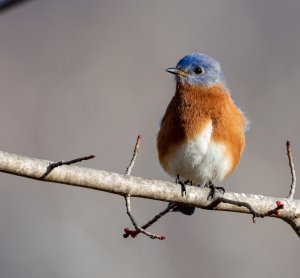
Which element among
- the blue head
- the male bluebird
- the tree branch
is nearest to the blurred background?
the blue head

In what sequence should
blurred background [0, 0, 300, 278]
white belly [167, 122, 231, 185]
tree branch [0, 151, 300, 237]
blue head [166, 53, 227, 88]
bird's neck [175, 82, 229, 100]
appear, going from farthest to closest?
blurred background [0, 0, 300, 278] → blue head [166, 53, 227, 88] → bird's neck [175, 82, 229, 100] → white belly [167, 122, 231, 185] → tree branch [0, 151, 300, 237]

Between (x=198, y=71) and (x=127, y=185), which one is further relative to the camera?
(x=198, y=71)

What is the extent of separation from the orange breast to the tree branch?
0.99 meters

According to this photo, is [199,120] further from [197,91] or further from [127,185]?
[127,185]

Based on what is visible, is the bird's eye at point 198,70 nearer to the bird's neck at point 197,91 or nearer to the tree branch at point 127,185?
the bird's neck at point 197,91

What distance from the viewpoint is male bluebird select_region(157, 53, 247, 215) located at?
531cm

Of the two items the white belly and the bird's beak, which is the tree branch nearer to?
the white belly

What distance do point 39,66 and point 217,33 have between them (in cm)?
222

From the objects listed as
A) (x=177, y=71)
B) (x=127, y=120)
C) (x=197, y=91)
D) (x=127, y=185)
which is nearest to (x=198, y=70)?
(x=177, y=71)

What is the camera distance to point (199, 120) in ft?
17.6

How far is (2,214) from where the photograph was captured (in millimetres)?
7754

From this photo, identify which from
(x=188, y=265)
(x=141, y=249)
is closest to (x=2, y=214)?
(x=141, y=249)

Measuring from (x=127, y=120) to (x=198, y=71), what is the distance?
2447 millimetres

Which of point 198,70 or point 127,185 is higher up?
point 198,70
